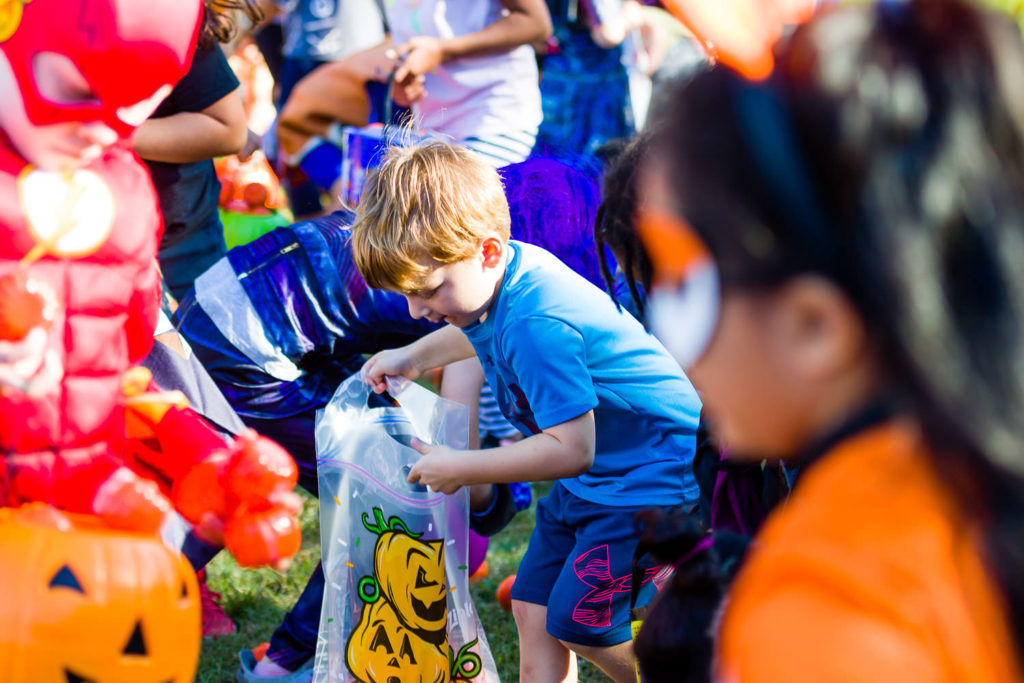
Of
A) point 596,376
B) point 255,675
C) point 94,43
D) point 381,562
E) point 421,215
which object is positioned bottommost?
point 255,675

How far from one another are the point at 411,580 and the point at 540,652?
1.08ft

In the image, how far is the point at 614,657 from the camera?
1.81 meters

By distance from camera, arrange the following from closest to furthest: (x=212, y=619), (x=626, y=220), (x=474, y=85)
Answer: (x=626, y=220) < (x=212, y=619) < (x=474, y=85)

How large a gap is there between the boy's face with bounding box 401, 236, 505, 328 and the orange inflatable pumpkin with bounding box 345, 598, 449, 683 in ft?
1.69

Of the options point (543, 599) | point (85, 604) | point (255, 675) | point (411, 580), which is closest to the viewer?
point (85, 604)

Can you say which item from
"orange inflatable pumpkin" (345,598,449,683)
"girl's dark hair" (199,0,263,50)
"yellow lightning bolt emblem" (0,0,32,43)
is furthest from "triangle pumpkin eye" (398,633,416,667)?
"girl's dark hair" (199,0,263,50)

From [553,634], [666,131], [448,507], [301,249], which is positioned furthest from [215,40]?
[666,131]

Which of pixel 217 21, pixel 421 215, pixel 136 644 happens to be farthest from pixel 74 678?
pixel 217 21

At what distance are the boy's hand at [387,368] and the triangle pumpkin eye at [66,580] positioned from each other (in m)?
0.90

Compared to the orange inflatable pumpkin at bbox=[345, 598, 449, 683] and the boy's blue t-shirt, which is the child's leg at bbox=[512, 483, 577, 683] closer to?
the boy's blue t-shirt

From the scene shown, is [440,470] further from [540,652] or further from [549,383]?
[540,652]

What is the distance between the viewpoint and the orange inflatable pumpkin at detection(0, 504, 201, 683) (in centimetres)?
101

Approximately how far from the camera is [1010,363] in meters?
0.69

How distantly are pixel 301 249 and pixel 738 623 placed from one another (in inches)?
63.6
